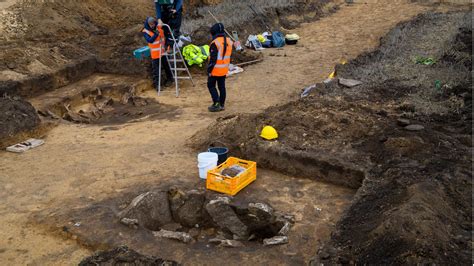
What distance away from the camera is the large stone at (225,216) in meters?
5.64

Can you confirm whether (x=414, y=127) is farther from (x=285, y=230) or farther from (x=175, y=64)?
(x=175, y=64)

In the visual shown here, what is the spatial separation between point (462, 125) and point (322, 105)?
2.19 meters

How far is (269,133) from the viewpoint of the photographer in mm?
7008

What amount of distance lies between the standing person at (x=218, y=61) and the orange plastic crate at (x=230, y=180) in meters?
3.32

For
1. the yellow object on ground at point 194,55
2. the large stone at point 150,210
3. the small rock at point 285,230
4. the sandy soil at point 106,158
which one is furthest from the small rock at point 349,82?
the large stone at point 150,210

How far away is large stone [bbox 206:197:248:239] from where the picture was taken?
5.64 metres

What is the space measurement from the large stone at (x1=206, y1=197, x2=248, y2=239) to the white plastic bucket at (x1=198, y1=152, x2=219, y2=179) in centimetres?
68

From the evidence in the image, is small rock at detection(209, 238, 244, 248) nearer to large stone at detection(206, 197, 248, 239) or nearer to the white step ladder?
large stone at detection(206, 197, 248, 239)

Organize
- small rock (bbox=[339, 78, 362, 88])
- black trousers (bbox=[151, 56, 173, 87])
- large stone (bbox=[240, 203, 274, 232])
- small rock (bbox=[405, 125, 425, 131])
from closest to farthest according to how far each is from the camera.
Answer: large stone (bbox=[240, 203, 274, 232]), small rock (bbox=[405, 125, 425, 131]), small rock (bbox=[339, 78, 362, 88]), black trousers (bbox=[151, 56, 173, 87])

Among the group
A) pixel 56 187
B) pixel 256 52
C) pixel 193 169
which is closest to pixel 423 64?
pixel 256 52

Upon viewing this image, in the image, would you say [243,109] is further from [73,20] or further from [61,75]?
[73,20]

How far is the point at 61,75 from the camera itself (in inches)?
457

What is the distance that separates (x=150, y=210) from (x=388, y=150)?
3325 mm

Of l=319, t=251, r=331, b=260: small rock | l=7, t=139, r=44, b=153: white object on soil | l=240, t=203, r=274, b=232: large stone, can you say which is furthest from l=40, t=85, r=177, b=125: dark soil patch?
l=319, t=251, r=331, b=260: small rock
